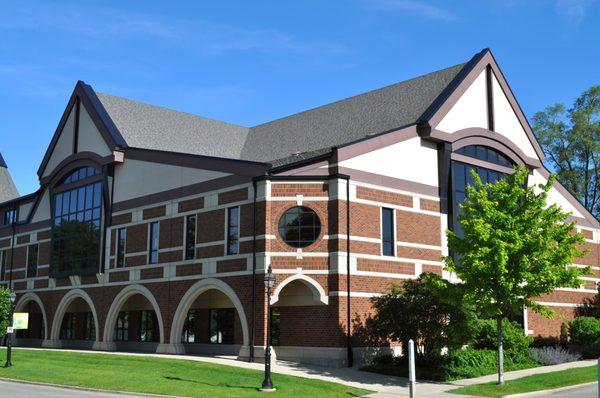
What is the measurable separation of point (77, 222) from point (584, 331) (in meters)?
29.5

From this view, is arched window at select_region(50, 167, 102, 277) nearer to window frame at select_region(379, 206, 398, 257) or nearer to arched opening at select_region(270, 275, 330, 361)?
arched opening at select_region(270, 275, 330, 361)

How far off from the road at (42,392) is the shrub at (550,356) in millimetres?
18373

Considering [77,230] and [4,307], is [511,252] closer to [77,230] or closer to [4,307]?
[4,307]

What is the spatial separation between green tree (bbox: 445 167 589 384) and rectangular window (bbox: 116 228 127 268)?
67.8 ft

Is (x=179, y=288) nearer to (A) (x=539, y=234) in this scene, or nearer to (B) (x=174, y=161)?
(B) (x=174, y=161)

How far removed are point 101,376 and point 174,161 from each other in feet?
47.0

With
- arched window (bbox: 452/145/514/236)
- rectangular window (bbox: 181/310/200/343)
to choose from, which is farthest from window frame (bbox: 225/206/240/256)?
arched window (bbox: 452/145/514/236)

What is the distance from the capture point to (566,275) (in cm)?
2294

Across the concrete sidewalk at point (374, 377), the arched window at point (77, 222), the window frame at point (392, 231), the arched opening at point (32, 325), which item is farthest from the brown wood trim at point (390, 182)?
the arched opening at point (32, 325)

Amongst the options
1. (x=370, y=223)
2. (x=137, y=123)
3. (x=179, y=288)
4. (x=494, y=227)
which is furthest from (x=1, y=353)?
(x=494, y=227)

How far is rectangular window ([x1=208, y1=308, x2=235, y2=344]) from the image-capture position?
33.6 m

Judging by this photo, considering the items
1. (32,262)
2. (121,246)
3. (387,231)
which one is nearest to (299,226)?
(387,231)

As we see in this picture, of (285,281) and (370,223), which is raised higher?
(370,223)

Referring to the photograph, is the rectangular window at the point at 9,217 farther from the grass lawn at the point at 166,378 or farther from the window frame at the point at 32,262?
the grass lawn at the point at 166,378
